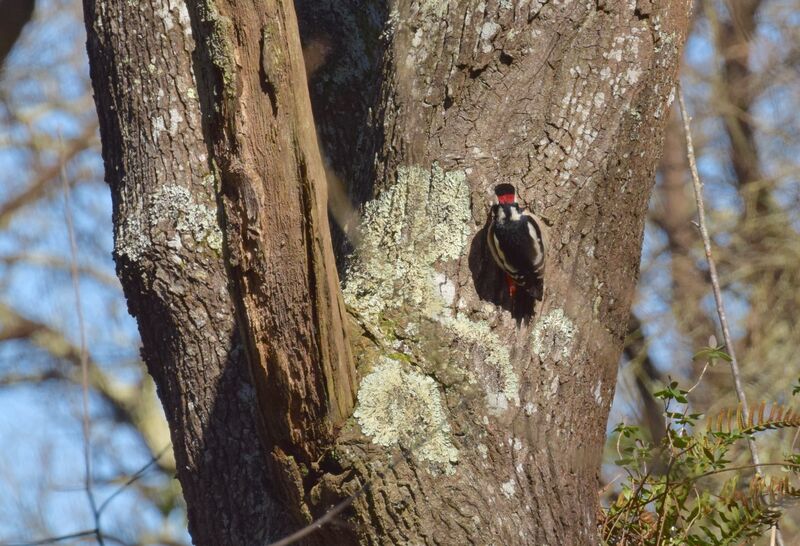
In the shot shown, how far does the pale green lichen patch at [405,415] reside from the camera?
1838 millimetres

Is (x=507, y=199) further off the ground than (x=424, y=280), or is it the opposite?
(x=507, y=199)

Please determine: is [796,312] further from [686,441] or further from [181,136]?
[181,136]

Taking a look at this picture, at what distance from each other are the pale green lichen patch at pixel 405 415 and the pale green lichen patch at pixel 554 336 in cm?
26

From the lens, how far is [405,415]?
1.87 metres

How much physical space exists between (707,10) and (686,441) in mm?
5710

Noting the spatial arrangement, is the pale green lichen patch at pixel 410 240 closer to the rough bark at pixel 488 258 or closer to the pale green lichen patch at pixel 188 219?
the rough bark at pixel 488 258

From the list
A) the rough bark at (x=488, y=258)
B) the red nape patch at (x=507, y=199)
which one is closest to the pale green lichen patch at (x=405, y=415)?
the rough bark at (x=488, y=258)

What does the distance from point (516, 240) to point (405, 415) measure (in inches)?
16.6

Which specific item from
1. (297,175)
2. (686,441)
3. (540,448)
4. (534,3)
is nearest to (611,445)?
(686,441)

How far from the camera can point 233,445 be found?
2096 mm

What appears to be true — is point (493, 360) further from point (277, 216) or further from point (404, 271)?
point (277, 216)

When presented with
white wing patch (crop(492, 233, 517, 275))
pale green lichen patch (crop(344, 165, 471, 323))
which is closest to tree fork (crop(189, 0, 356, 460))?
pale green lichen patch (crop(344, 165, 471, 323))

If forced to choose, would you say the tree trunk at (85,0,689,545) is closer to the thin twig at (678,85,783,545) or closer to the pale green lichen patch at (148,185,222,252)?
the pale green lichen patch at (148,185,222,252)

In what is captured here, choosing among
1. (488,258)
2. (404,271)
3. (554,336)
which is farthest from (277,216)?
(554,336)
